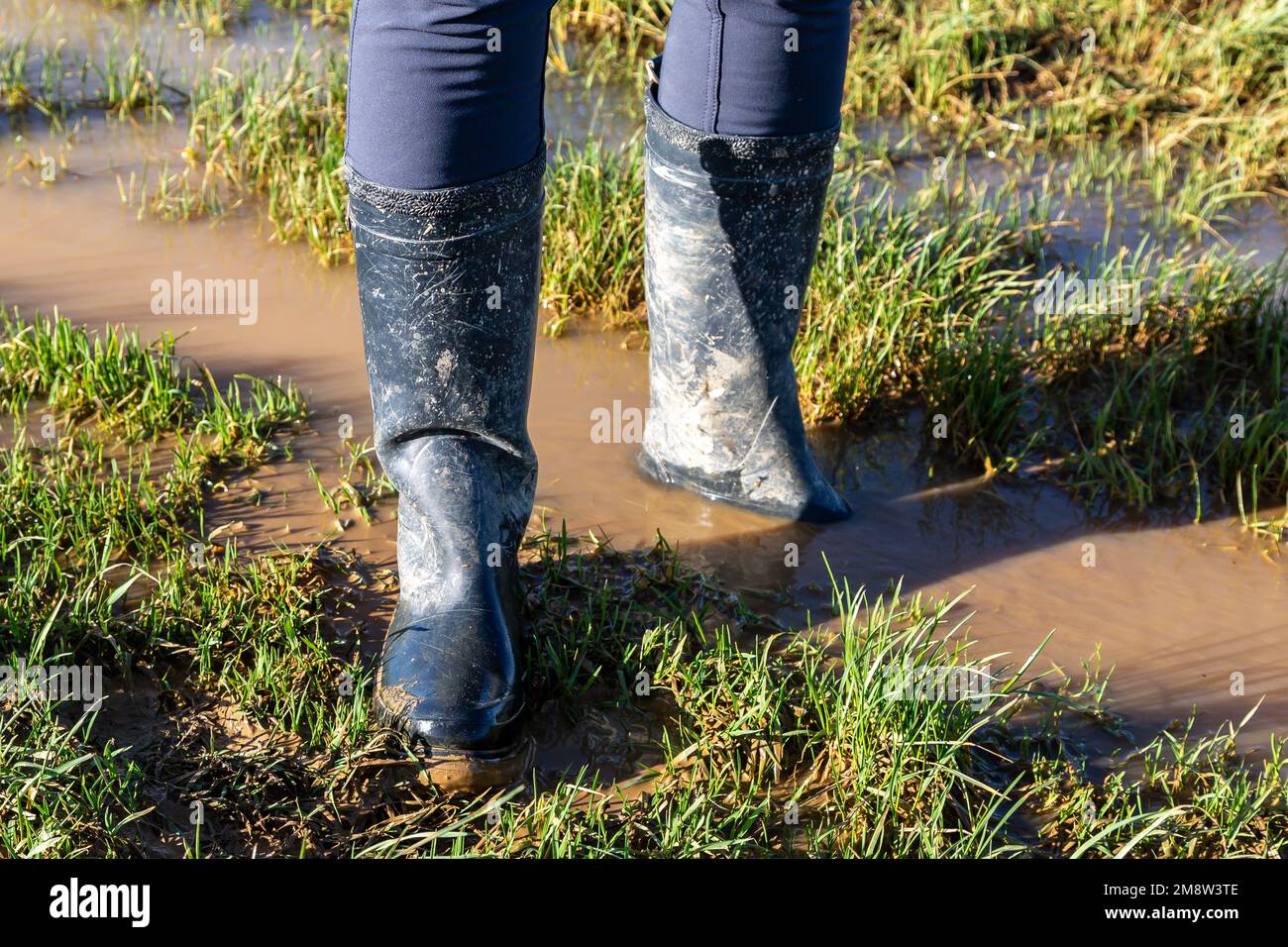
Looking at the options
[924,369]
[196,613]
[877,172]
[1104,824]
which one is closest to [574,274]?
[924,369]

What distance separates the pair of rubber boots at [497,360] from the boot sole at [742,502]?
52 millimetres

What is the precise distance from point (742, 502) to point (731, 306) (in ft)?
1.40

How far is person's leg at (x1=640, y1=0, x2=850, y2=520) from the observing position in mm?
2355

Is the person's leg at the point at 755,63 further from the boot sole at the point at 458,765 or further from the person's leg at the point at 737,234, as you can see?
the boot sole at the point at 458,765

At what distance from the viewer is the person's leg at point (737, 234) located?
236 cm

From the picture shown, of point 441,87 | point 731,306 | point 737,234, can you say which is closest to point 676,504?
point 731,306

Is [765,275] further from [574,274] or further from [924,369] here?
[574,274]

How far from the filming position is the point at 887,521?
2.79 m

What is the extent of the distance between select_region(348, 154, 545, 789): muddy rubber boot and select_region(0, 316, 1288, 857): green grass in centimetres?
8

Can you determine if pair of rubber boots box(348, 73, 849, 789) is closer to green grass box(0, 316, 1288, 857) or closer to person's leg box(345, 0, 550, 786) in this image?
person's leg box(345, 0, 550, 786)

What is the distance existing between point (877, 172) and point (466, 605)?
2466 mm

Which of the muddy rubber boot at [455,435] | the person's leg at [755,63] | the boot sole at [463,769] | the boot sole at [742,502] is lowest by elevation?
the boot sole at [463,769]

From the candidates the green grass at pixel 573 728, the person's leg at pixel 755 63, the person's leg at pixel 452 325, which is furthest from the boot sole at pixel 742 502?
the person's leg at pixel 755 63

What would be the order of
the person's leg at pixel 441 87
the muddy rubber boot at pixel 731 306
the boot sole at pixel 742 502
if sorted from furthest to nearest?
the boot sole at pixel 742 502
the muddy rubber boot at pixel 731 306
the person's leg at pixel 441 87
